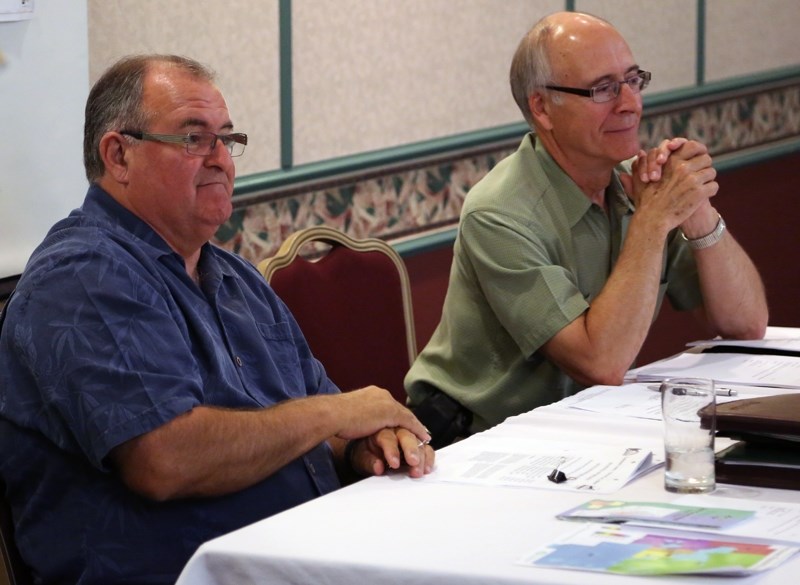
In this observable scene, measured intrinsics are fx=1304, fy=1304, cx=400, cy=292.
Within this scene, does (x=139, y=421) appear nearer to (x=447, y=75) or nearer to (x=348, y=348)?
(x=348, y=348)

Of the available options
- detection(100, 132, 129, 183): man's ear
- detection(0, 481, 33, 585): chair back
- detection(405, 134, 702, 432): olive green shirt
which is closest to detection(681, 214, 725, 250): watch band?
detection(405, 134, 702, 432): olive green shirt

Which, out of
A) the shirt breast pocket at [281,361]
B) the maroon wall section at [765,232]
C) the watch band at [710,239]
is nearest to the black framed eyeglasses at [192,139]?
the shirt breast pocket at [281,361]

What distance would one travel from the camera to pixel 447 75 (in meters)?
4.04

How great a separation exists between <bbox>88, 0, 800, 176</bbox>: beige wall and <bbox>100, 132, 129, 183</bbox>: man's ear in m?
0.99

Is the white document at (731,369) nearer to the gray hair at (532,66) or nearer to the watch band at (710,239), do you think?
the watch band at (710,239)

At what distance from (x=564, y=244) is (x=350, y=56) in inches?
48.5

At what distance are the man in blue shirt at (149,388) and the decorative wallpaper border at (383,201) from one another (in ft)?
4.10

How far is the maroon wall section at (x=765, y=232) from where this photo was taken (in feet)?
17.1

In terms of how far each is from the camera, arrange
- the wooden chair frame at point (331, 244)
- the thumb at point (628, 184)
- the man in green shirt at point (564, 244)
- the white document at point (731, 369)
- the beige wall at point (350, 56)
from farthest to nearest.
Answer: the beige wall at point (350, 56), the thumb at point (628, 184), the wooden chair frame at point (331, 244), the man in green shirt at point (564, 244), the white document at point (731, 369)

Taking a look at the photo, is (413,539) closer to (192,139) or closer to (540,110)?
(192,139)

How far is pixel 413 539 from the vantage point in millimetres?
1508

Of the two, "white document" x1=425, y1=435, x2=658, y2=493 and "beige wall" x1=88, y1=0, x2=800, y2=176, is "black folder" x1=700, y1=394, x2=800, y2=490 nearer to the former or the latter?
"white document" x1=425, y1=435, x2=658, y2=493

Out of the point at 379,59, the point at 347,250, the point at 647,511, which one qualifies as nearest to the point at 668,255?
the point at 347,250

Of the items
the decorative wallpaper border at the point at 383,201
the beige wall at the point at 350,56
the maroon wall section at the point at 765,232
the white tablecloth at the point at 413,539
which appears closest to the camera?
the white tablecloth at the point at 413,539
